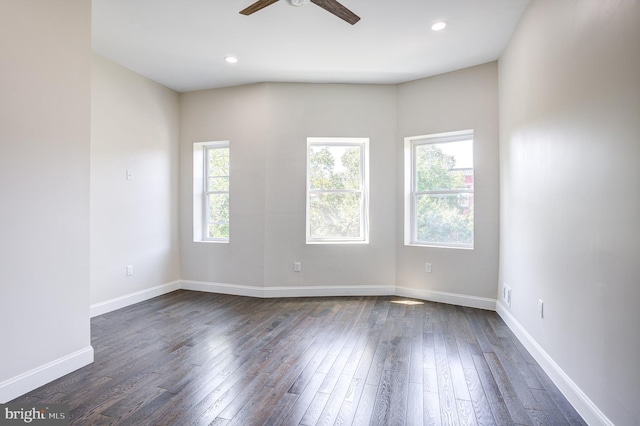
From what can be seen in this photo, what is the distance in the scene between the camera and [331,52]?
344cm

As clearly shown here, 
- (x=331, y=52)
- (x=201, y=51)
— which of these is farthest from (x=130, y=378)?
(x=331, y=52)

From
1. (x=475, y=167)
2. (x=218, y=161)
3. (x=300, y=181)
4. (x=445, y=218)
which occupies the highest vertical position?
(x=218, y=161)

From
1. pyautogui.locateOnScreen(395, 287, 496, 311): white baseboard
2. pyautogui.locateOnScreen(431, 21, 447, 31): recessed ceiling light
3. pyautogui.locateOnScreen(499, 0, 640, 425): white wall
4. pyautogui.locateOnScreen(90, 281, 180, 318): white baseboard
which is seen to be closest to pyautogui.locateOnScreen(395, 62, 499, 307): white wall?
pyautogui.locateOnScreen(395, 287, 496, 311): white baseboard

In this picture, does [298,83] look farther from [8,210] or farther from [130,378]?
[130,378]

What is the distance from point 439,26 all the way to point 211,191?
338cm

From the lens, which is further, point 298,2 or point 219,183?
point 219,183

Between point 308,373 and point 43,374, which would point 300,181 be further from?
A: point 43,374

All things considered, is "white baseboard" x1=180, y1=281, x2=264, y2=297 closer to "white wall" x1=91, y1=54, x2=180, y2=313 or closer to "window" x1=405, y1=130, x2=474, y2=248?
"white wall" x1=91, y1=54, x2=180, y2=313

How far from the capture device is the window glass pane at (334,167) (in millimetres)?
4387

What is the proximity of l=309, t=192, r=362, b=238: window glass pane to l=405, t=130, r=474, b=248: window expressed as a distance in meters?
0.66

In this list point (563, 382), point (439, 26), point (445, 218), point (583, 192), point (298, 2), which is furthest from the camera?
point (445, 218)

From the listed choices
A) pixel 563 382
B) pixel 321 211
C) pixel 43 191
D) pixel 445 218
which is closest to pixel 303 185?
pixel 321 211

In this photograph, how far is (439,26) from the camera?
2.92 metres

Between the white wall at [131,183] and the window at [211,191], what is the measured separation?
293 mm
